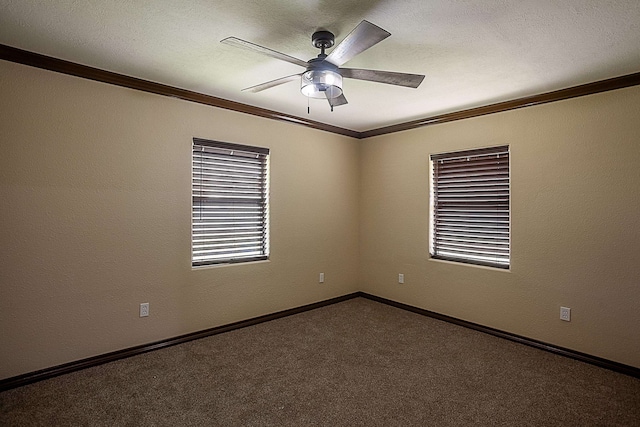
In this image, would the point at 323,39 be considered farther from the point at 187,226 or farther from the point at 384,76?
the point at 187,226

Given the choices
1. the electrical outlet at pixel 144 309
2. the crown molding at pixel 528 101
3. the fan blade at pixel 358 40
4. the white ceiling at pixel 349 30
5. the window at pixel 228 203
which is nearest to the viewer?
the fan blade at pixel 358 40

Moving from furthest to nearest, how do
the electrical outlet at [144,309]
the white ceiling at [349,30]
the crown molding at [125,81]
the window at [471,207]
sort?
1. the window at [471,207]
2. the electrical outlet at [144,309]
3. the crown molding at [125,81]
4. the white ceiling at [349,30]

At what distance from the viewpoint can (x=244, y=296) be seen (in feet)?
12.7

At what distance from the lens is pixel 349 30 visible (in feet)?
7.32

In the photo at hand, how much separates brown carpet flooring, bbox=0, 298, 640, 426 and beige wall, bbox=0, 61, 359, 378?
0.97 ft

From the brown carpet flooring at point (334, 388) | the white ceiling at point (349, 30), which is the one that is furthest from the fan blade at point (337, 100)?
the brown carpet flooring at point (334, 388)

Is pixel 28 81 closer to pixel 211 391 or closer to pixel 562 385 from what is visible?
pixel 211 391

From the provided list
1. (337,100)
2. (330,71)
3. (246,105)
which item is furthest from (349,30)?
(246,105)

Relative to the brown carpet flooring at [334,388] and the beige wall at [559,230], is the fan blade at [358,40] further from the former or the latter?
the beige wall at [559,230]

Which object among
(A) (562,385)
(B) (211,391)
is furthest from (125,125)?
(A) (562,385)

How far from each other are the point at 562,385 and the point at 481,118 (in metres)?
2.56

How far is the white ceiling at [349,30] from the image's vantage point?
1.97 meters

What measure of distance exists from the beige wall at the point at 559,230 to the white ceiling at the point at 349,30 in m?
0.40

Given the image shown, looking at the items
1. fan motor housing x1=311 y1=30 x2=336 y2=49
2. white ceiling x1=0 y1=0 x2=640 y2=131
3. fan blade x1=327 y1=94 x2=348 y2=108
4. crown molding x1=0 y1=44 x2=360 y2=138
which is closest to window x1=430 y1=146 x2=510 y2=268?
white ceiling x1=0 y1=0 x2=640 y2=131
